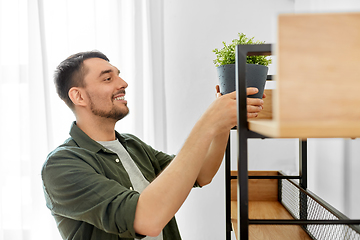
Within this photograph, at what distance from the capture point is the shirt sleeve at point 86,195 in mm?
768

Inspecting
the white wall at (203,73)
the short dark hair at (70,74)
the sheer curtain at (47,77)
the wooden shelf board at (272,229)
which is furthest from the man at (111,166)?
the white wall at (203,73)

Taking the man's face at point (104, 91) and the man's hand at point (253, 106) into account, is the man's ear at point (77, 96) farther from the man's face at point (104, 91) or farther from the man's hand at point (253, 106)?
the man's hand at point (253, 106)

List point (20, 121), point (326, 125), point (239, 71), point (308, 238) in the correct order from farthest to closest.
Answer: point (20, 121) < point (308, 238) < point (239, 71) < point (326, 125)

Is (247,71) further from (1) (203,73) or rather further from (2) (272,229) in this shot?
(1) (203,73)

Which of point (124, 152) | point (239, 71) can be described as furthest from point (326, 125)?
point (124, 152)

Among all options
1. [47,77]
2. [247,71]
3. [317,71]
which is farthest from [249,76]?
[47,77]

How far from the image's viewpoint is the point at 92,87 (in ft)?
3.88

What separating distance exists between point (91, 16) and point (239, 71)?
5.13 feet

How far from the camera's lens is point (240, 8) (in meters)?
1.90

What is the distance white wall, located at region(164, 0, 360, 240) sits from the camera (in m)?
1.90

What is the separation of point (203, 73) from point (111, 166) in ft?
3.51

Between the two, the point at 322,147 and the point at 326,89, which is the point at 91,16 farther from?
the point at 326,89

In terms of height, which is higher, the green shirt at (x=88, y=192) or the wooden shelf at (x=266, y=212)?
the green shirt at (x=88, y=192)

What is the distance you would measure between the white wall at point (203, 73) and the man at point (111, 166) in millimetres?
651
